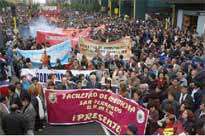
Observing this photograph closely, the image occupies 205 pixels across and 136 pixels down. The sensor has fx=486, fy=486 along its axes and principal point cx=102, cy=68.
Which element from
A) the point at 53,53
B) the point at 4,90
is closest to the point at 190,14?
the point at 53,53

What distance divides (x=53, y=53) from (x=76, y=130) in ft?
23.5

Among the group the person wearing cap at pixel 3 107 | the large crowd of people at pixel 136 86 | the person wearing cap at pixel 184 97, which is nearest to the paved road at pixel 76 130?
the large crowd of people at pixel 136 86

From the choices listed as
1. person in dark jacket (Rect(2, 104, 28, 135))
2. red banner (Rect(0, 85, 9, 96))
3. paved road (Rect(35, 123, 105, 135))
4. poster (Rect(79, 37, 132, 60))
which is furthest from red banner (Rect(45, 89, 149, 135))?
poster (Rect(79, 37, 132, 60))

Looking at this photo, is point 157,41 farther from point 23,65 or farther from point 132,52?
point 23,65

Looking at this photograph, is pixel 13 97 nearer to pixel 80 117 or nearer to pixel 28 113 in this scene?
pixel 28 113

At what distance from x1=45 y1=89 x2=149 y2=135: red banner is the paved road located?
124 millimetres

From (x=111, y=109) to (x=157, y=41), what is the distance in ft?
44.6

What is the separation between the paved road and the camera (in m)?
11.7

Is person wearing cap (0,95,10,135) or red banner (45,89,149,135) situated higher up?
person wearing cap (0,95,10,135)

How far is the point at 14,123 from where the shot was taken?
9078mm

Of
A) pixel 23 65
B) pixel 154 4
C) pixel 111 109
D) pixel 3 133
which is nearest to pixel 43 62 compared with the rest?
pixel 23 65

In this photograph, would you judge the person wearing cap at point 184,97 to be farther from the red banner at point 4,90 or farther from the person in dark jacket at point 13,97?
the red banner at point 4,90

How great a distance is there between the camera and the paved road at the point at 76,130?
11.7 metres

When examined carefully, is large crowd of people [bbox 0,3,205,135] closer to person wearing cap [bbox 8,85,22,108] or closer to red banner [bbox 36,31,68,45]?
person wearing cap [bbox 8,85,22,108]
